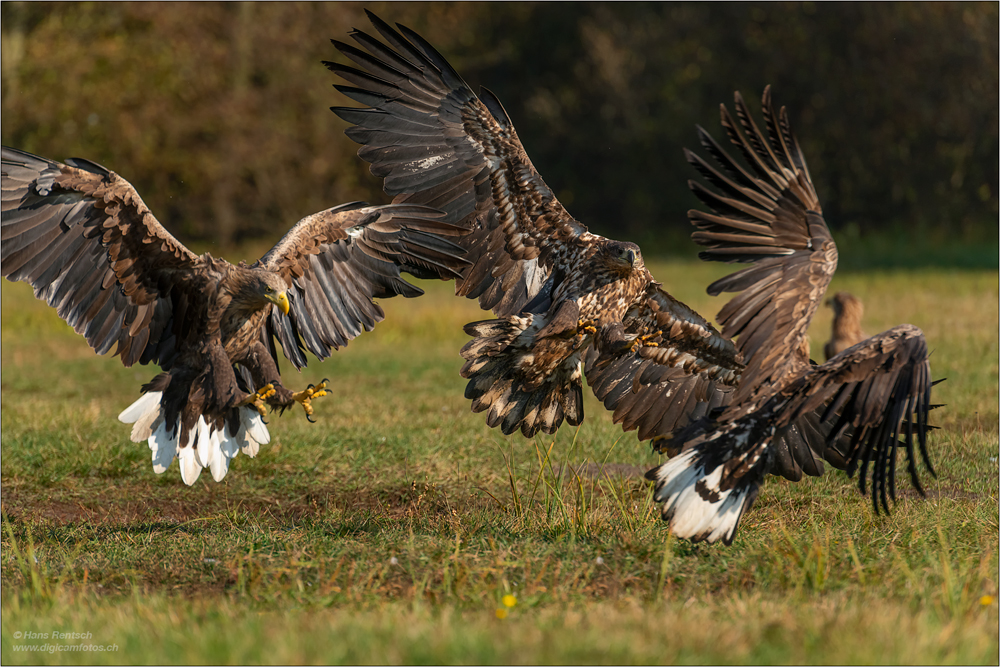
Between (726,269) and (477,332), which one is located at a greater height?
(726,269)

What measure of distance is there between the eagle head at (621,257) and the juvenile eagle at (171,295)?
1.00m

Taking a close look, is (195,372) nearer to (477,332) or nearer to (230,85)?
(477,332)

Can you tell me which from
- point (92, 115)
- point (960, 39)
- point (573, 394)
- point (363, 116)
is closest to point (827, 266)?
point (573, 394)

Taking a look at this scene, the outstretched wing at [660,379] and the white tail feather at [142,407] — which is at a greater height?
the outstretched wing at [660,379]

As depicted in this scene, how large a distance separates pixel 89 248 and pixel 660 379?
119 inches

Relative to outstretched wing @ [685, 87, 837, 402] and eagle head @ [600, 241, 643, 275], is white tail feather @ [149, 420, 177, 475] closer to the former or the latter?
eagle head @ [600, 241, 643, 275]

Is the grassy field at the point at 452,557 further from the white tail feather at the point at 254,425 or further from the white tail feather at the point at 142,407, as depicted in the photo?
the white tail feather at the point at 142,407

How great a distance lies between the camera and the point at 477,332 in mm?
5246

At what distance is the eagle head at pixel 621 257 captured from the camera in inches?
211

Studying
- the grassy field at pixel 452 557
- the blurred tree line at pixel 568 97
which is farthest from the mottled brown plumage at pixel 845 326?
the blurred tree line at pixel 568 97

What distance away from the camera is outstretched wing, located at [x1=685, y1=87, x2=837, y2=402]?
A: 482 centimetres

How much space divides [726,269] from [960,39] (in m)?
7.52

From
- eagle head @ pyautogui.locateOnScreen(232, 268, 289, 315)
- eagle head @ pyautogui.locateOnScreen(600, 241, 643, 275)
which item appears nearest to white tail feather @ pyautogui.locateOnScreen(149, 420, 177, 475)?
eagle head @ pyautogui.locateOnScreen(232, 268, 289, 315)

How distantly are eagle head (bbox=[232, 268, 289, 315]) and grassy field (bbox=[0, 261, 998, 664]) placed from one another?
109 centimetres
